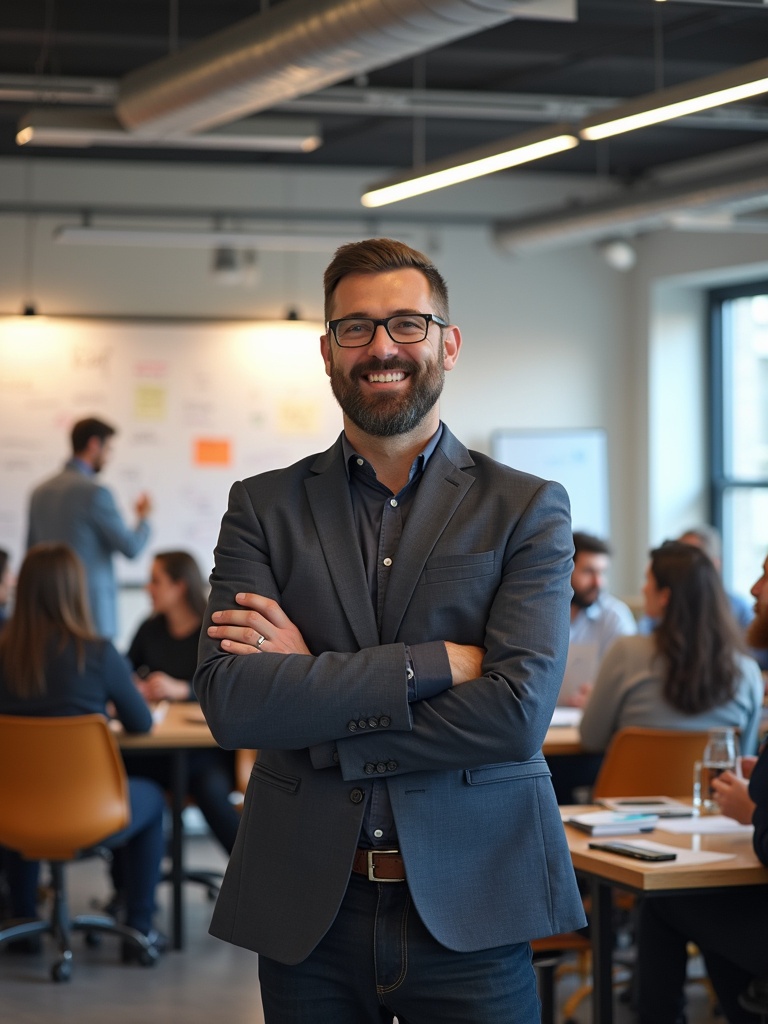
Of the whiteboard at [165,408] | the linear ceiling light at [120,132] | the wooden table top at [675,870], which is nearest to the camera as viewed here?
the wooden table top at [675,870]

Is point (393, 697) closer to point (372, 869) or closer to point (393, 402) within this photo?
point (372, 869)

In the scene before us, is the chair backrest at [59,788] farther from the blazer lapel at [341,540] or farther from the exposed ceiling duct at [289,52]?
the blazer lapel at [341,540]

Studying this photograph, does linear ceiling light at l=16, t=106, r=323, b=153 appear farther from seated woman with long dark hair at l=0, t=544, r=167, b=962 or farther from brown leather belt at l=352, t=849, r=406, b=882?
brown leather belt at l=352, t=849, r=406, b=882

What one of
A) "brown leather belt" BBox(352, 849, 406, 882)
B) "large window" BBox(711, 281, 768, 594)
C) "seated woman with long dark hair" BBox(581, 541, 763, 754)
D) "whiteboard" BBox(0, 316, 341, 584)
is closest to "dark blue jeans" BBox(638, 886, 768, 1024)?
"seated woman with long dark hair" BBox(581, 541, 763, 754)

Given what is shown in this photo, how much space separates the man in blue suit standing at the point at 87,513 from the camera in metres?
7.09

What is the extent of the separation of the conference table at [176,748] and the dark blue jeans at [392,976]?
295 cm

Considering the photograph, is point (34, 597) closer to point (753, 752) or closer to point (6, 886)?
Answer: point (6, 886)

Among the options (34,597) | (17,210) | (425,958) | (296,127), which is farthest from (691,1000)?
(17,210)

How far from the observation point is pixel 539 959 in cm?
357

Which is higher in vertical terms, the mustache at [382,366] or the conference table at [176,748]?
the mustache at [382,366]

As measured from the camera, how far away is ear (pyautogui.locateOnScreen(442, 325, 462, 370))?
208cm

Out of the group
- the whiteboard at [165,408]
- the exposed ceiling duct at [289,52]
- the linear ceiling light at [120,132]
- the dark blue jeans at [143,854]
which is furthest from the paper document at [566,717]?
the whiteboard at [165,408]

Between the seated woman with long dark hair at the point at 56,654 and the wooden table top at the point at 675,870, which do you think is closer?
the wooden table top at the point at 675,870

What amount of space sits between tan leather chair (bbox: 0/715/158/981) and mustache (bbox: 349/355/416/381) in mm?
2813
